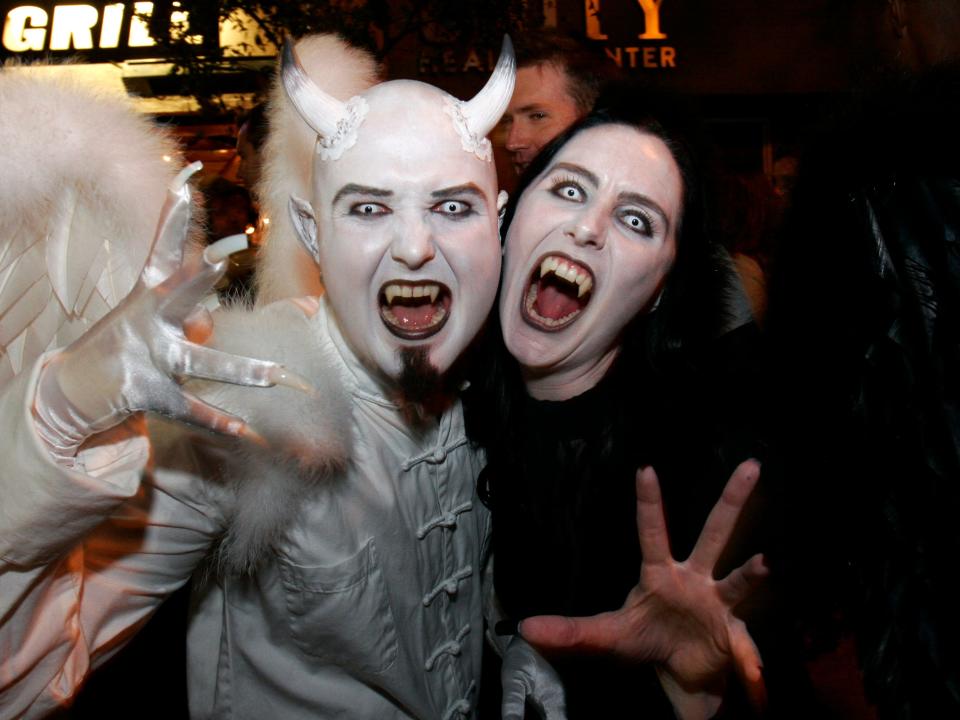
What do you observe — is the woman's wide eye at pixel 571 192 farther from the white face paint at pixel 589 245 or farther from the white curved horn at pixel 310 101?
the white curved horn at pixel 310 101

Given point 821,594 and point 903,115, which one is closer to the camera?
point 903,115

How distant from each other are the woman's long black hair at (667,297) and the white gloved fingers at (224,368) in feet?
2.49

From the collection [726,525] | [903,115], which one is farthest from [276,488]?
[903,115]

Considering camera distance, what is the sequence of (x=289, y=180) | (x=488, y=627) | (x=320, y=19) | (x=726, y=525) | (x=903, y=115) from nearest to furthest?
(x=903, y=115) < (x=726, y=525) < (x=289, y=180) < (x=488, y=627) < (x=320, y=19)

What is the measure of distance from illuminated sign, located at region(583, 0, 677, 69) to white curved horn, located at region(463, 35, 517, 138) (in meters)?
6.37

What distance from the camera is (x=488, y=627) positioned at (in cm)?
227

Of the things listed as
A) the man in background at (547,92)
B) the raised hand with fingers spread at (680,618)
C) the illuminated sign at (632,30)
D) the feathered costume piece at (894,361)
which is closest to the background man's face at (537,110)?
the man in background at (547,92)

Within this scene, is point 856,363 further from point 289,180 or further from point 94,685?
point 94,685

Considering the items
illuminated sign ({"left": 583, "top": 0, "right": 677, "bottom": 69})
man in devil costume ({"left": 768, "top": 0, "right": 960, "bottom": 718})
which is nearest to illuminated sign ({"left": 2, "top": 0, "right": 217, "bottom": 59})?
illuminated sign ({"left": 583, "top": 0, "right": 677, "bottom": 69})

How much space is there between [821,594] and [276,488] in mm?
1000

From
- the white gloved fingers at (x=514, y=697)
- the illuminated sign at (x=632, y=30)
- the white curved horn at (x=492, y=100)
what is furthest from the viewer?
the illuminated sign at (x=632, y=30)

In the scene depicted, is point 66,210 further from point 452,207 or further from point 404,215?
point 452,207

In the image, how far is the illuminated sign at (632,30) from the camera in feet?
25.3

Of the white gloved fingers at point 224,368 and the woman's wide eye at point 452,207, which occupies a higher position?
the woman's wide eye at point 452,207
